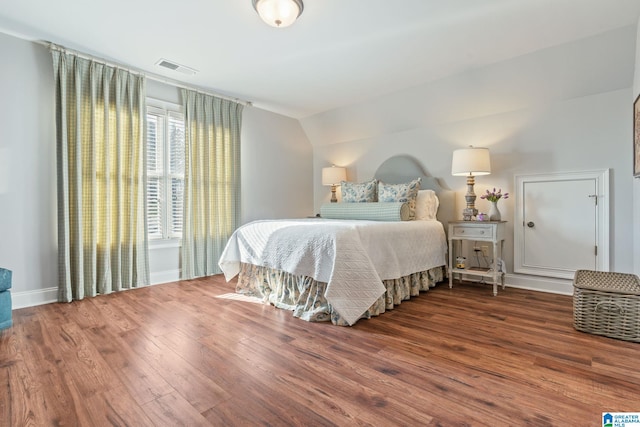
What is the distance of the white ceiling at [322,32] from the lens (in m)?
2.30

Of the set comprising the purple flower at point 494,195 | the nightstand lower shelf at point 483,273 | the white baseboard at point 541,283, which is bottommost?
the white baseboard at point 541,283

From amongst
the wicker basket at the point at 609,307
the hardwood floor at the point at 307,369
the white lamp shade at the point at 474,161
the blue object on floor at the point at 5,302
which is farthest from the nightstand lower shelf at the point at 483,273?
the blue object on floor at the point at 5,302

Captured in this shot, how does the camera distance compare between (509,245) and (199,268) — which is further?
(199,268)

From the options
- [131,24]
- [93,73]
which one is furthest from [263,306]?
[93,73]

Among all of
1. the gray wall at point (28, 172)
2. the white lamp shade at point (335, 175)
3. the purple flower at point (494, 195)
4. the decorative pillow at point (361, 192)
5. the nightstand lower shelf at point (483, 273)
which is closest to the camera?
the gray wall at point (28, 172)

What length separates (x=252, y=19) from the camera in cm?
247

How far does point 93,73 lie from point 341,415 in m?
3.60

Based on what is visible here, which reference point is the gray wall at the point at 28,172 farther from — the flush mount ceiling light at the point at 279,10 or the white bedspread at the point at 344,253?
the flush mount ceiling light at the point at 279,10

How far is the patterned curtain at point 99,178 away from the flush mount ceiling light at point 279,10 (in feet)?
6.34

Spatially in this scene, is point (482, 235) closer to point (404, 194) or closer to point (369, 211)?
point (404, 194)

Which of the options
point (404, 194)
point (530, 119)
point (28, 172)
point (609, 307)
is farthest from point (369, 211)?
point (28, 172)

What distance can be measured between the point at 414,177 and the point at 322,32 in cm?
217

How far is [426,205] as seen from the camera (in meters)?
3.67

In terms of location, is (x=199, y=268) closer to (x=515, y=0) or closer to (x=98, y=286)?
(x=98, y=286)
